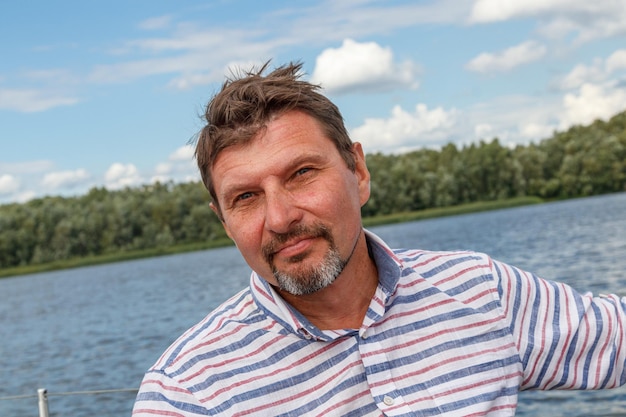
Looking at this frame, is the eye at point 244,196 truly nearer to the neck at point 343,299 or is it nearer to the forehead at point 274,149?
the forehead at point 274,149

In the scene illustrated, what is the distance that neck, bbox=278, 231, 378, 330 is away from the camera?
1.62m

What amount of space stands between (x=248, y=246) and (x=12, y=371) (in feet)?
75.7

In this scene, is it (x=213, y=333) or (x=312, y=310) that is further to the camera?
(x=312, y=310)

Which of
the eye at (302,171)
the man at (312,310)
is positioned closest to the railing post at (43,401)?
the man at (312,310)

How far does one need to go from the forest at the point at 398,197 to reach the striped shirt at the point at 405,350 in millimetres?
77650

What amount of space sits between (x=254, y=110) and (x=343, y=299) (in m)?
0.44

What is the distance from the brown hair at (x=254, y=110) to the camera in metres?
1.52

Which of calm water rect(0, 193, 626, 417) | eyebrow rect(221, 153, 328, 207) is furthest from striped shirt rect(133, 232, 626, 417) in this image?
calm water rect(0, 193, 626, 417)

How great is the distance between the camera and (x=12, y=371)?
22469 mm

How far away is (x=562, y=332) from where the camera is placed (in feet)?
5.91

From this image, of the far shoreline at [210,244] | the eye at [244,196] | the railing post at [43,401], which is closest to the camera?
the eye at [244,196]

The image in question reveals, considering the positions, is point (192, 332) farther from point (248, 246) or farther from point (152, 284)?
point (152, 284)

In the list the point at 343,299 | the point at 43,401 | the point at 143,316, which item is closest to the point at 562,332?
the point at 343,299

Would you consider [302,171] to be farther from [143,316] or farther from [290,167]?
[143,316]
